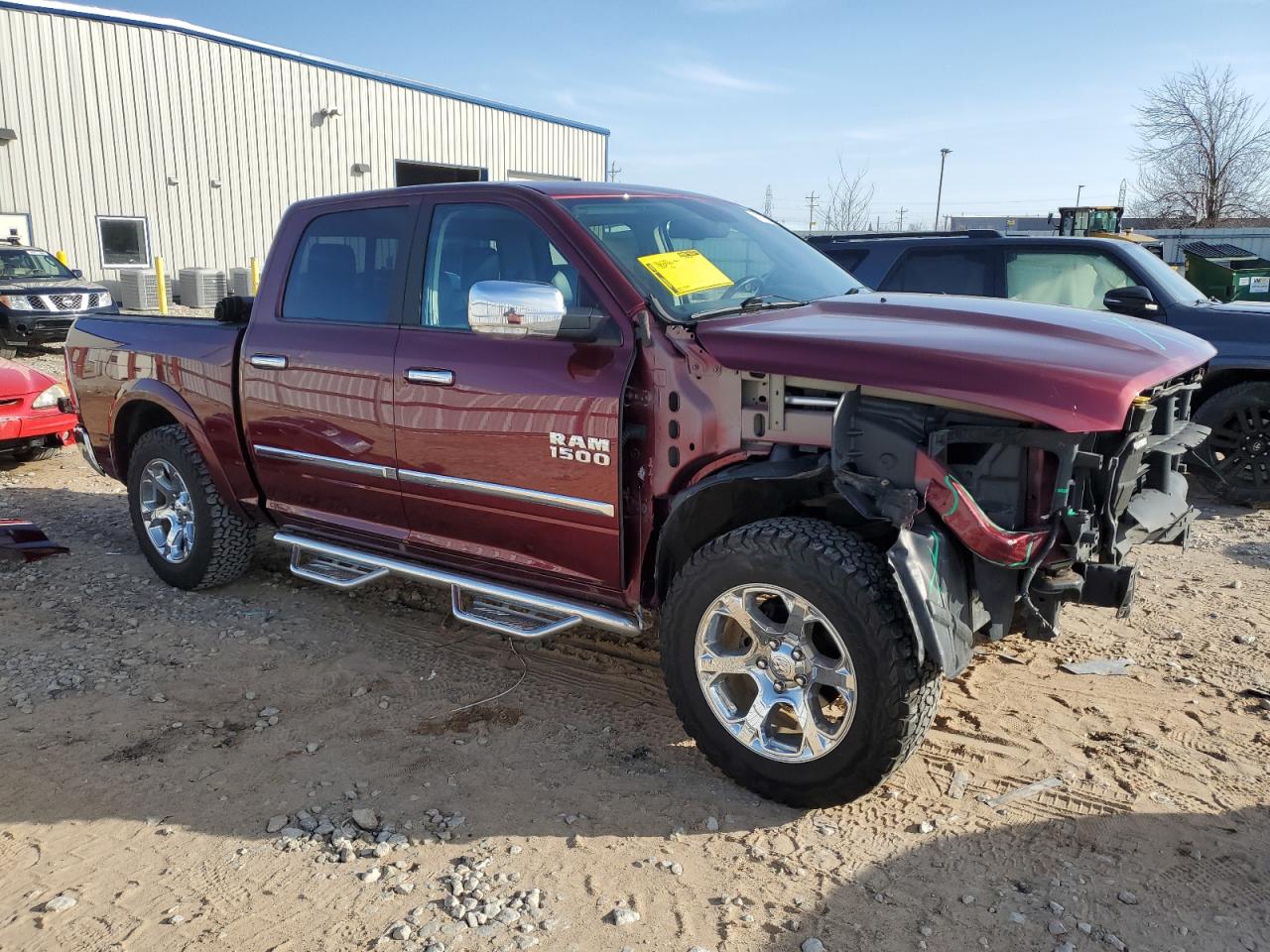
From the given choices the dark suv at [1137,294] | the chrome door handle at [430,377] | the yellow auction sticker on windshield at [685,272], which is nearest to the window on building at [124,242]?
the dark suv at [1137,294]

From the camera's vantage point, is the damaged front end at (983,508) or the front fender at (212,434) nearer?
the damaged front end at (983,508)

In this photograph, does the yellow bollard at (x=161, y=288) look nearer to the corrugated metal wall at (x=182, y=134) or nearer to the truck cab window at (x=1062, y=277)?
the corrugated metal wall at (x=182, y=134)

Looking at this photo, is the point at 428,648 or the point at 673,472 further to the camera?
the point at 428,648

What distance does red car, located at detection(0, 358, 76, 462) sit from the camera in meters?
7.47

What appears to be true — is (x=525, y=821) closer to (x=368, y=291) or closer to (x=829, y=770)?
(x=829, y=770)

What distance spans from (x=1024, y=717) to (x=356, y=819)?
8.01 feet

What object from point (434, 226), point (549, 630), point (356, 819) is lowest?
point (356, 819)

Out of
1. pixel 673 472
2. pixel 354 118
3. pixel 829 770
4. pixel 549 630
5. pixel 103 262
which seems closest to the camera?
pixel 829 770

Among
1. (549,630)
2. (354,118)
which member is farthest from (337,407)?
(354,118)

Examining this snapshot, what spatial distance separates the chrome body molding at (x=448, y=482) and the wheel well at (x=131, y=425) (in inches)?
41.3

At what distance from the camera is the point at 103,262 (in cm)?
2067

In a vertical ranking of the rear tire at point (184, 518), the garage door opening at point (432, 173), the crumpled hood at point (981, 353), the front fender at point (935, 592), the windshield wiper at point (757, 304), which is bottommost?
→ the rear tire at point (184, 518)

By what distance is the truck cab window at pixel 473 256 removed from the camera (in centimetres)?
371

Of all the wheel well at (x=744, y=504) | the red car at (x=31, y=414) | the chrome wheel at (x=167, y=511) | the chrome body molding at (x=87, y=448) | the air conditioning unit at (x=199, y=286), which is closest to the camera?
the wheel well at (x=744, y=504)
